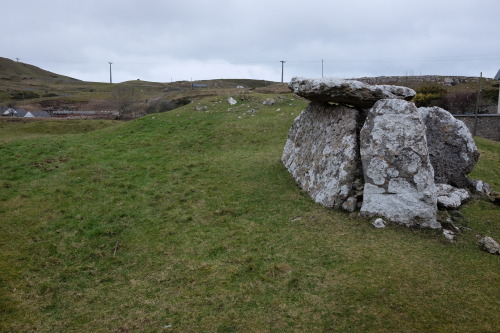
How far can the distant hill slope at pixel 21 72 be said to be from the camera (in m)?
142

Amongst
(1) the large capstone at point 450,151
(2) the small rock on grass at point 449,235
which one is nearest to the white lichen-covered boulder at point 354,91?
(1) the large capstone at point 450,151

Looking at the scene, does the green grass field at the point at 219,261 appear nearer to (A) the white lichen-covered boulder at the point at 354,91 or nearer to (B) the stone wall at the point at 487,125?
(A) the white lichen-covered boulder at the point at 354,91

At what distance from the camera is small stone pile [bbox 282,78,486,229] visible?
33.4ft

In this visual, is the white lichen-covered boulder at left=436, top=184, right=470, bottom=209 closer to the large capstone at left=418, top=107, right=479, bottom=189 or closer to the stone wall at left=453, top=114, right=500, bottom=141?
the large capstone at left=418, top=107, right=479, bottom=189

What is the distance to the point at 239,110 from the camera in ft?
96.4

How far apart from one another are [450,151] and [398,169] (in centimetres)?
453

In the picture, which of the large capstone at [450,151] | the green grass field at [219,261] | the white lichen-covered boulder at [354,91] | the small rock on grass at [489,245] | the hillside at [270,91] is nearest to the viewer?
the green grass field at [219,261]

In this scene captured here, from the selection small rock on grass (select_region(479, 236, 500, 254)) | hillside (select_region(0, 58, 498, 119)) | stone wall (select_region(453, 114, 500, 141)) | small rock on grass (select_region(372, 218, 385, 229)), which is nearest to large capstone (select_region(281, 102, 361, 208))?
small rock on grass (select_region(372, 218, 385, 229))

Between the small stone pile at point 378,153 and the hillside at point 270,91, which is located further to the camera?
the hillside at point 270,91

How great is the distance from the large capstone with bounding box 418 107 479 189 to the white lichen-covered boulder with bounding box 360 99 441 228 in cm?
311

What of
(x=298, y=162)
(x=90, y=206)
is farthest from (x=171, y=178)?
(x=298, y=162)

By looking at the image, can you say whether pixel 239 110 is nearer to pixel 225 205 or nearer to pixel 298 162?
pixel 298 162

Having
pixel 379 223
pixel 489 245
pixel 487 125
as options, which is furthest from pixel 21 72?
pixel 489 245

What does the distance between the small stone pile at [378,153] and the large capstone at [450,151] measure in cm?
3
